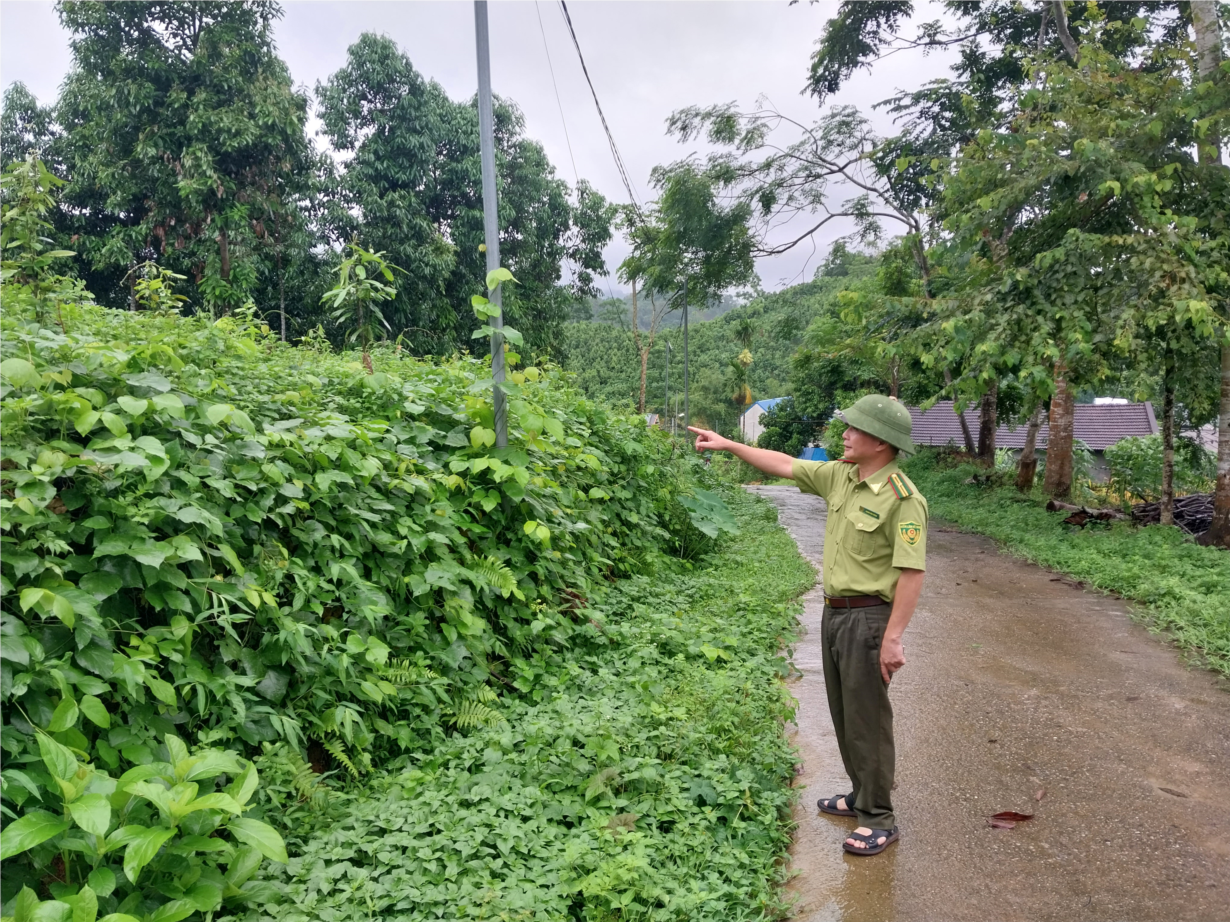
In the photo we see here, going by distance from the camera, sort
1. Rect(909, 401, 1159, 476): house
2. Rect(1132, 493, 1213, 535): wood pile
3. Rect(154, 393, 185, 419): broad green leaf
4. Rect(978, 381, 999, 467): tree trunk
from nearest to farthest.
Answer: Rect(154, 393, 185, 419): broad green leaf
Rect(1132, 493, 1213, 535): wood pile
Rect(978, 381, 999, 467): tree trunk
Rect(909, 401, 1159, 476): house

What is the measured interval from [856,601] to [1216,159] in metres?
9.04

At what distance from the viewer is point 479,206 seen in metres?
19.7

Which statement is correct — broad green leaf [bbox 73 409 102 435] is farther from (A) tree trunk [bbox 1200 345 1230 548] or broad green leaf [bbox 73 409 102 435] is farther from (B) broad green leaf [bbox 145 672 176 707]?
(A) tree trunk [bbox 1200 345 1230 548]

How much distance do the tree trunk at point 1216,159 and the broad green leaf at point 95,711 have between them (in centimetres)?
1017

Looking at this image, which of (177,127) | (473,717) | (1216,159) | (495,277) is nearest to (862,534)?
(473,717)

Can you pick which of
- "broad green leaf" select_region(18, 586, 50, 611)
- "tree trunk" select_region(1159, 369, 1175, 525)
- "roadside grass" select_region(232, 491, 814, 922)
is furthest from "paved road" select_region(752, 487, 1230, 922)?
"tree trunk" select_region(1159, 369, 1175, 525)

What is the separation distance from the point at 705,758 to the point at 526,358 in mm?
16232

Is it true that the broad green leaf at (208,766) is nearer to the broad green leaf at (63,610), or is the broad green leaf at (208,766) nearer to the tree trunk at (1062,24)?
the broad green leaf at (63,610)

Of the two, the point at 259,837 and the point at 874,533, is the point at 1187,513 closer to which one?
the point at 874,533

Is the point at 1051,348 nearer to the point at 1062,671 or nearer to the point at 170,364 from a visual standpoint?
the point at 1062,671

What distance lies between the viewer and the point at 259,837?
7.29 ft

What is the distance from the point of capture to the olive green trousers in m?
3.02

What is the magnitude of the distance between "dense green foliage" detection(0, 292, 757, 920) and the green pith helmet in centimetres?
178

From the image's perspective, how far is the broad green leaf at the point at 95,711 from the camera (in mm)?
2178
